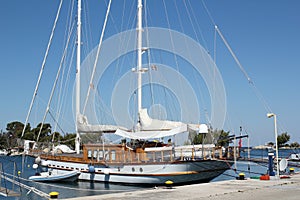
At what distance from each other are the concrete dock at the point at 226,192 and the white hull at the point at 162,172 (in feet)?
31.7

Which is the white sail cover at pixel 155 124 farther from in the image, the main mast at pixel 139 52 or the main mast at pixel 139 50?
the main mast at pixel 139 50

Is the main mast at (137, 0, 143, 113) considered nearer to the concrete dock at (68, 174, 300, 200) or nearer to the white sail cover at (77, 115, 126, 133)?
the white sail cover at (77, 115, 126, 133)

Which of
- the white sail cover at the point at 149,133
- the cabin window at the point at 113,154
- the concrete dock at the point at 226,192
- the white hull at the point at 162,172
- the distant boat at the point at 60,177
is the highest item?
the white sail cover at the point at 149,133

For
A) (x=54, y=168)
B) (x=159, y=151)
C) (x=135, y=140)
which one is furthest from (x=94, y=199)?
(x=54, y=168)

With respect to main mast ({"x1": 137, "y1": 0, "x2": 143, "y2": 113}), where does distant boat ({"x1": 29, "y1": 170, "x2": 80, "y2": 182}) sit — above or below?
below

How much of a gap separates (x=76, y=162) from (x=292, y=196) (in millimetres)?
22746

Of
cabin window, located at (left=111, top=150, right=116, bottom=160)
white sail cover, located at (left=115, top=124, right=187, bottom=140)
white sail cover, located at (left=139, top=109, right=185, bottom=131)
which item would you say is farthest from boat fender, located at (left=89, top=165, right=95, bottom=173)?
white sail cover, located at (left=139, top=109, right=185, bottom=131)

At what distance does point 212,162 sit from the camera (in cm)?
2812

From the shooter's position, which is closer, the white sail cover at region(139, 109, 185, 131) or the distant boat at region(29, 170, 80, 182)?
the white sail cover at region(139, 109, 185, 131)

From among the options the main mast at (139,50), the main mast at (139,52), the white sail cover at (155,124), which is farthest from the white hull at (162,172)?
the main mast at (139,50)

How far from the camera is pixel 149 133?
97.7 ft

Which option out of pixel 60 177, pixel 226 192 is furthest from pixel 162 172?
pixel 226 192

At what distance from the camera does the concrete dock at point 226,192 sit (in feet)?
45.9

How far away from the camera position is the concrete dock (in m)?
14.0
